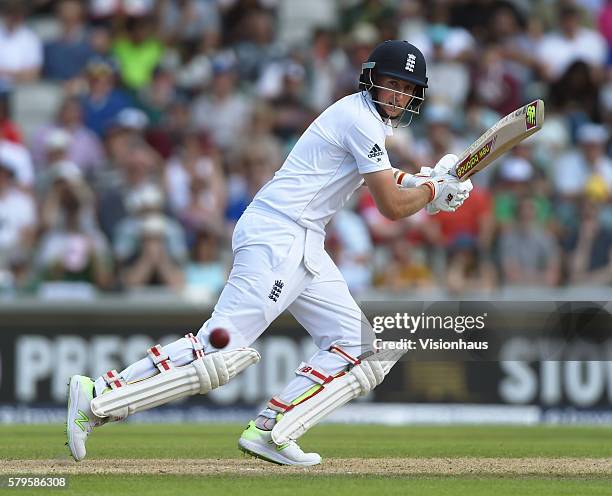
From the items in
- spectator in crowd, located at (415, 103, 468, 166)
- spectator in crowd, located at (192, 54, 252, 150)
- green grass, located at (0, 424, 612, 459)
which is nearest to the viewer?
green grass, located at (0, 424, 612, 459)

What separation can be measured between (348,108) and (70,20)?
8.75m

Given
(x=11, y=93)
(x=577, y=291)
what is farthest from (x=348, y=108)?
(x=11, y=93)

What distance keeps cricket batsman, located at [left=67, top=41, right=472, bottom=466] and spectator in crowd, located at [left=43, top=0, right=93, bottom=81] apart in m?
8.37

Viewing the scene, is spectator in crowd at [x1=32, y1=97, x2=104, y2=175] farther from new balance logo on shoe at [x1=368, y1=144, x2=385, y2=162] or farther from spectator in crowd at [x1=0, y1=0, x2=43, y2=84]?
new balance logo on shoe at [x1=368, y1=144, x2=385, y2=162]

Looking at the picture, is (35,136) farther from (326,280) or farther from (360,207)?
(326,280)

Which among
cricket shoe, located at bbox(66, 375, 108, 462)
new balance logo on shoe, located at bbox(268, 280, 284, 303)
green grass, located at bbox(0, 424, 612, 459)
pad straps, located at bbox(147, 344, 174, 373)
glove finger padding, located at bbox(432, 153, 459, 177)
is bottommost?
green grass, located at bbox(0, 424, 612, 459)

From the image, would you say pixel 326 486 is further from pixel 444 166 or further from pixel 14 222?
pixel 14 222

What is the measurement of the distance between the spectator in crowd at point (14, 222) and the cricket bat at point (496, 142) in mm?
6579

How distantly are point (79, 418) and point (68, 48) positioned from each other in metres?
8.96

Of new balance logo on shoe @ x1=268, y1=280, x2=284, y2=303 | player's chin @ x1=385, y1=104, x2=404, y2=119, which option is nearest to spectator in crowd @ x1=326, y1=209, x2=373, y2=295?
player's chin @ x1=385, y1=104, x2=404, y2=119

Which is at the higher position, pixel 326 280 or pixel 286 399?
pixel 326 280

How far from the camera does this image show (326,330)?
7020mm

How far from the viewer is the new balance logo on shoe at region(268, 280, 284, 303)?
21.9ft

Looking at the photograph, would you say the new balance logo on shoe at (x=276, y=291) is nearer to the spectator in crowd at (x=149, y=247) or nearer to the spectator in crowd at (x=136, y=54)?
the spectator in crowd at (x=149, y=247)
